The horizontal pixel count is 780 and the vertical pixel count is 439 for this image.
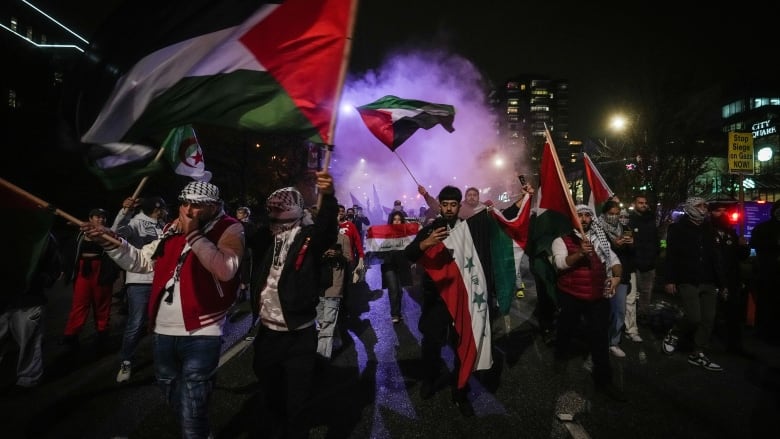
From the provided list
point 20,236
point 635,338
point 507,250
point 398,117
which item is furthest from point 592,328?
point 20,236

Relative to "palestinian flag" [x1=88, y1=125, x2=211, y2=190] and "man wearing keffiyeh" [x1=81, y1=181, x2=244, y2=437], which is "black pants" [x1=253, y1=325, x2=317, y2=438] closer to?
"man wearing keffiyeh" [x1=81, y1=181, x2=244, y2=437]

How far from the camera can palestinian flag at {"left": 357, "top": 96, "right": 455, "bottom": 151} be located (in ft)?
17.1

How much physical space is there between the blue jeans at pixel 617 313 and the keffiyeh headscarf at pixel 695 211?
4.14ft

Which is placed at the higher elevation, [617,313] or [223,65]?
[223,65]

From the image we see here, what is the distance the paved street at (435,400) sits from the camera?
3.55m

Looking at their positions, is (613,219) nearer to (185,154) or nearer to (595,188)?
(595,188)

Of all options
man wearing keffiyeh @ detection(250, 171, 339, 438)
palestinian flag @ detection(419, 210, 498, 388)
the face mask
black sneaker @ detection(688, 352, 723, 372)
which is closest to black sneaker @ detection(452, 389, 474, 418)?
palestinian flag @ detection(419, 210, 498, 388)

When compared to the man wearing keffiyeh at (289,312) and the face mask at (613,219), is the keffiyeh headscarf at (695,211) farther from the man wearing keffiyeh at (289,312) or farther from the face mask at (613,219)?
the man wearing keffiyeh at (289,312)

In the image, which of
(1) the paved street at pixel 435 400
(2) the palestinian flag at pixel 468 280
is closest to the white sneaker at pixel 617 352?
(1) the paved street at pixel 435 400

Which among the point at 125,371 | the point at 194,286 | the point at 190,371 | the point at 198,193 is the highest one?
the point at 198,193

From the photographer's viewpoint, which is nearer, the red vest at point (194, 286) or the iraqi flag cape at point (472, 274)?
the red vest at point (194, 286)

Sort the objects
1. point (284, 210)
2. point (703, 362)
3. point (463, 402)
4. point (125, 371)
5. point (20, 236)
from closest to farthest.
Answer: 1. point (20, 236)
2. point (284, 210)
3. point (463, 402)
4. point (125, 371)
5. point (703, 362)

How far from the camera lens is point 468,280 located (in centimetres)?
418

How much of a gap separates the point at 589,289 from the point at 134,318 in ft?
17.1
